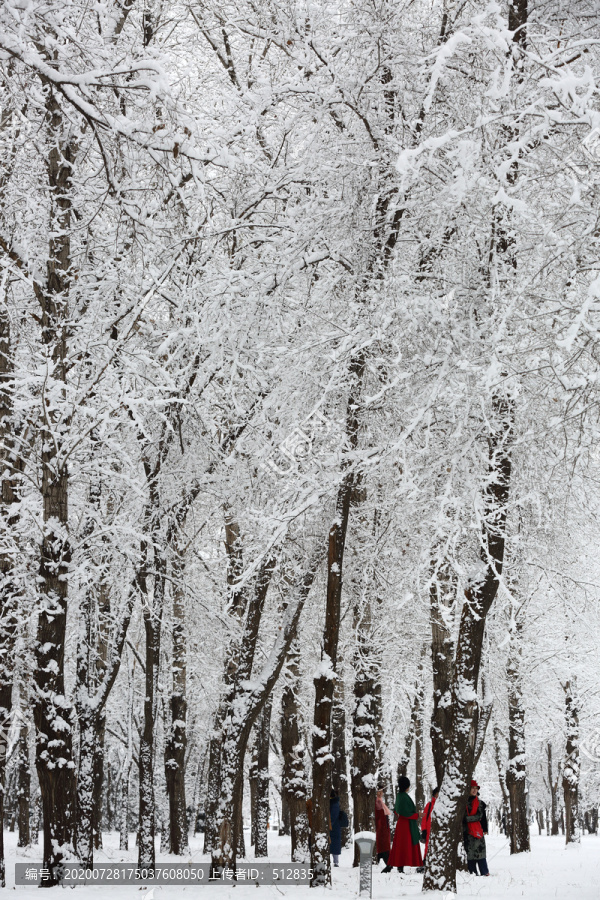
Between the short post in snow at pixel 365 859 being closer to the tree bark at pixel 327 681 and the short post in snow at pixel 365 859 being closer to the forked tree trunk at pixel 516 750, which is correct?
the tree bark at pixel 327 681

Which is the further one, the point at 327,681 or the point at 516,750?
the point at 516,750

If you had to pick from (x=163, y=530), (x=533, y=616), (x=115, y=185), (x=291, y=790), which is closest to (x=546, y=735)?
(x=533, y=616)

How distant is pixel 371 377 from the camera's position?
35.0 ft

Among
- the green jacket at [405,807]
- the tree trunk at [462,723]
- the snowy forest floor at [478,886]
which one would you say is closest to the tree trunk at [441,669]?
the green jacket at [405,807]

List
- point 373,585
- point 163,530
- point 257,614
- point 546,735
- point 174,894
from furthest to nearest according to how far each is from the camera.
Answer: point 546,735 → point 373,585 → point 163,530 → point 257,614 → point 174,894

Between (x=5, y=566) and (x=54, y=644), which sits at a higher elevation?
(x=5, y=566)

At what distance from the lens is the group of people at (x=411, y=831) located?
553 inches

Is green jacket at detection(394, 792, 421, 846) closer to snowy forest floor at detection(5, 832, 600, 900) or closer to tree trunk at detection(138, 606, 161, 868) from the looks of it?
snowy forest floor at detection(5, 832, 600, 900)

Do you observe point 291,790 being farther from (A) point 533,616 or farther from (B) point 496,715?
(B) point 496,715

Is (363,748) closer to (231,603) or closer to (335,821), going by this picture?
(335,821)

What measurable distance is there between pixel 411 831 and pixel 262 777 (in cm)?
524

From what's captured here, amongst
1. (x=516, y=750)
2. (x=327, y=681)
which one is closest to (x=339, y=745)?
(x=516, y=750)

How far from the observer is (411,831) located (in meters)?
14.4

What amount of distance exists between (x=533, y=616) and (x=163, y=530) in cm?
1169
